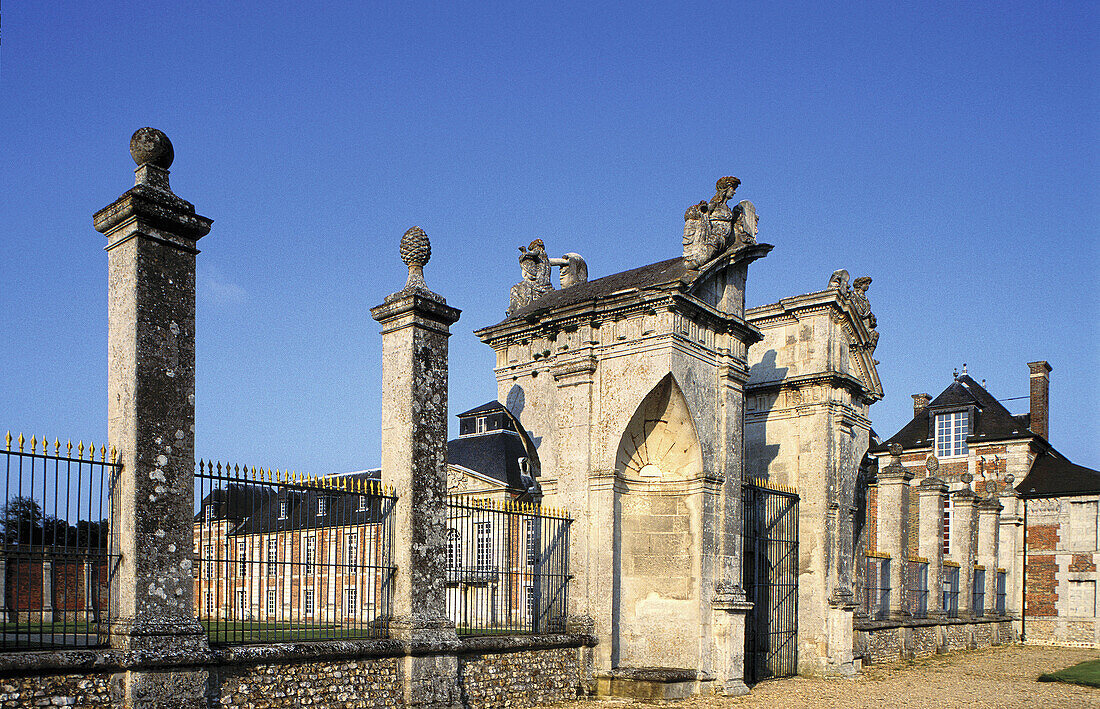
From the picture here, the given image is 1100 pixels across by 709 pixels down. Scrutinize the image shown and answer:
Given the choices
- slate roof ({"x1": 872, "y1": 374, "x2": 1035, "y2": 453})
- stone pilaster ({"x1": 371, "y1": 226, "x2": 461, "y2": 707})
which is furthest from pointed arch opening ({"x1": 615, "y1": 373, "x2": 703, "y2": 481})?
slate roof ({"x1": 872, "y1": 374, "x2": 1035, "y2": 453})

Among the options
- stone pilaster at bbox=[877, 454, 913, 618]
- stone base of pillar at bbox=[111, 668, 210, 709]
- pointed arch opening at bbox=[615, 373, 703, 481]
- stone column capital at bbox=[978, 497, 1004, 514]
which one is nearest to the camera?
stone base of pillar at bbox=[111, 668, 210, 709]

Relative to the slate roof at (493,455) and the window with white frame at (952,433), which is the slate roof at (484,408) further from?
the window with white frame at (952,433)

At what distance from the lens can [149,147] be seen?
7.43m

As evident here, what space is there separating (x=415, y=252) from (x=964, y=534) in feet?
67.8

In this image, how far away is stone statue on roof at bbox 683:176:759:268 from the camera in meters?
12.8

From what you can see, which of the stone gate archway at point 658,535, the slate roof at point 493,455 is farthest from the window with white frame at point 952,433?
the stone gate archway at point 658,535

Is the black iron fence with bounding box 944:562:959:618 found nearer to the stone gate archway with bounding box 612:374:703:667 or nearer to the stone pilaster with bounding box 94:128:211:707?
the stone gate archway with bounding box 612:374:703:667

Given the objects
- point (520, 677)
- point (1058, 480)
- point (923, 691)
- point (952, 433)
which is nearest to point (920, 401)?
point (952, 433)

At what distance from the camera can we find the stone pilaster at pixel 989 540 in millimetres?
26000

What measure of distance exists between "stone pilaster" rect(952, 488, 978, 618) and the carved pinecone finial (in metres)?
20.1

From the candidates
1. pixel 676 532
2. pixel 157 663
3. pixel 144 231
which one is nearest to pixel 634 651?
pixel 676 532

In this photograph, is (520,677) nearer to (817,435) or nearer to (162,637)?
(162,637)

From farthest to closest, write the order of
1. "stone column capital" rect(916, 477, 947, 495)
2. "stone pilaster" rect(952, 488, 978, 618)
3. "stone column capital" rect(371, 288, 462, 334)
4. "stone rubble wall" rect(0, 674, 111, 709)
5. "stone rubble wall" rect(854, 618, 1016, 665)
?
1. "stone pilaster" rect(952, 488, 978, 618)
2. "stone column capital" rect(916, 477, 947, 495)
3. "stone rubble wall" rect(854, 618, 1016, 665)
4. "stone column capital" rect(371, 288, 462, 334)
5. "stone rubble wall" rect(0, 674, 111, 709)

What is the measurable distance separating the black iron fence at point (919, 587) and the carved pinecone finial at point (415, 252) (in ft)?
53.8
